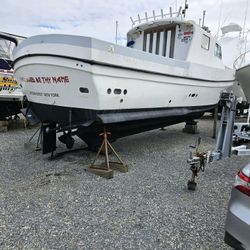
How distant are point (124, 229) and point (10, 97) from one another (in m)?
5.79

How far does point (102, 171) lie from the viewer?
4125 millimetres

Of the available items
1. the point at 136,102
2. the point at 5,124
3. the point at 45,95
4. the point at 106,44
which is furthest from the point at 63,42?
the point at 5,124

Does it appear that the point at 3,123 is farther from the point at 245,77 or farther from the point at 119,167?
the point at 245,77

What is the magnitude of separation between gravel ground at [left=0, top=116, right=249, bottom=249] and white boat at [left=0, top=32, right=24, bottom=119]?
2.43 m

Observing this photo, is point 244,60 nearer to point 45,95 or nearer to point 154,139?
point 154,139

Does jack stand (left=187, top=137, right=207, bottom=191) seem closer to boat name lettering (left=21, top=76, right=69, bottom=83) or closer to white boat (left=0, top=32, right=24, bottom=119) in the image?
boat name lettering (left=21, top=76, right=69, bottom=83)

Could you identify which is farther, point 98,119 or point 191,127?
point 191,127

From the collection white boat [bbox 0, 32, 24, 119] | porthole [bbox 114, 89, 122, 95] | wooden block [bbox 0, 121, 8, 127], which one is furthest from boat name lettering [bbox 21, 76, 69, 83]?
wooden block [bbox 0, 121, 8, 127]

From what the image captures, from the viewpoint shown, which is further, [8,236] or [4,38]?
[4,38]

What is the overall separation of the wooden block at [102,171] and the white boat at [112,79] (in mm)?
655

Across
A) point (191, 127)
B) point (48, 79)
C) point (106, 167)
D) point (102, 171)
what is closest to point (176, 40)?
point (191, 127)

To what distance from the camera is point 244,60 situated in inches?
348

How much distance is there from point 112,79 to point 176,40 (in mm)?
2746

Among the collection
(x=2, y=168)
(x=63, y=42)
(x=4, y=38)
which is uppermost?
(x=4, y=38)
